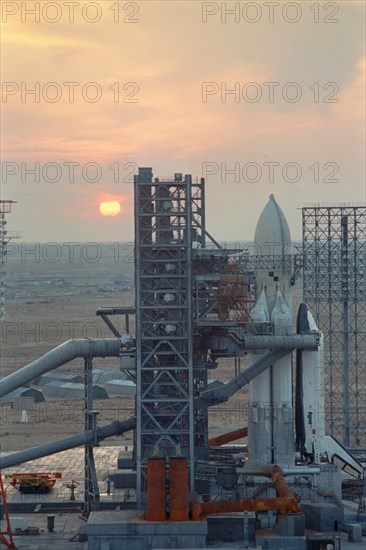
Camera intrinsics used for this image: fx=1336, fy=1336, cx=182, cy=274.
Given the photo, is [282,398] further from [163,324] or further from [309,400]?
[163,324]

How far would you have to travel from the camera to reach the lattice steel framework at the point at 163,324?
2461 inches

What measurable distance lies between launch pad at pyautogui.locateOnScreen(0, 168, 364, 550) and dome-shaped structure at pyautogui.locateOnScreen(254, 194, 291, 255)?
162cm

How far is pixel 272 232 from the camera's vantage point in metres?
70.3

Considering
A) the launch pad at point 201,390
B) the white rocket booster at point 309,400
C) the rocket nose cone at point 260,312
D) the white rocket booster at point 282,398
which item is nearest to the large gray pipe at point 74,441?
the launch pad at point 201,390

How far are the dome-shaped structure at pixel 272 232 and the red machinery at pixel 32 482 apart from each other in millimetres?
16137

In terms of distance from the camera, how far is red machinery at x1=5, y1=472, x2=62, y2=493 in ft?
224

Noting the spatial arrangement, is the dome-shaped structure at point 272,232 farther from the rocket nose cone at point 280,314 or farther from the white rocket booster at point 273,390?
the rocket nose cone at point 280,314

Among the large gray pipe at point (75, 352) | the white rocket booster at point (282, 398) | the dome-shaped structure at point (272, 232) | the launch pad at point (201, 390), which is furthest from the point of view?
the dome-shaped structure at point (272, 232)

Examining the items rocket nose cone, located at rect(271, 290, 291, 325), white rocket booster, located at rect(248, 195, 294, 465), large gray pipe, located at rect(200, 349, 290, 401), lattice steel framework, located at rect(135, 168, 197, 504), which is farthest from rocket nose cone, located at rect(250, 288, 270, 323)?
lattice steel framework, located at rect(135, 168, 197, 504)

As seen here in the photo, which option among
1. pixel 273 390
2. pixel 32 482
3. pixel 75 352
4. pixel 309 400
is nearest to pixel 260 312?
pixel 273 390

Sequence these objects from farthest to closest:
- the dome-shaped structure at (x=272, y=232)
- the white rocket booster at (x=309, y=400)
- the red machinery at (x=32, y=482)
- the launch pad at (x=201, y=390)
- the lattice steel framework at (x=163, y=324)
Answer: the dome-shaped structure at (x=272, y=232), the white rocket booster at (x=309, y=400), the red machinery at (x=32, y=482), the lattice steel framework at (x=163, y=324), the launch pad at (x=201, y=390)

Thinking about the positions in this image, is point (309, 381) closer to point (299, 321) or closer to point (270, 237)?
point (299, 321)

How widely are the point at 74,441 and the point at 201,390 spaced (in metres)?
6.76

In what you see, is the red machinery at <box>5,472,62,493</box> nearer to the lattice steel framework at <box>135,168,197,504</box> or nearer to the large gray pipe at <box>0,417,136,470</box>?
the large gray pipe at <box>0,417,136,470</box>
